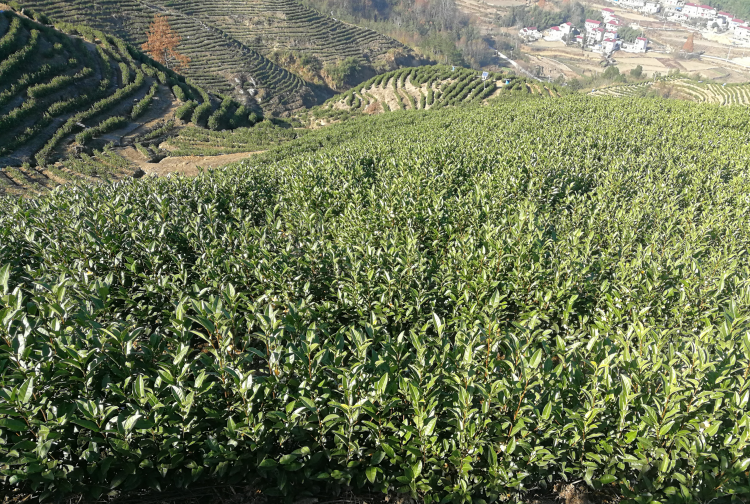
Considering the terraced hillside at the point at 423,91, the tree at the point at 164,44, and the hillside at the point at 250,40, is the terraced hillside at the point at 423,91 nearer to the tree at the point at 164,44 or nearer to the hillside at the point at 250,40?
the hillside at the point at 250,40

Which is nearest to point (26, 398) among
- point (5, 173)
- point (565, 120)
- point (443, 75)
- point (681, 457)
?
point (681, 457)

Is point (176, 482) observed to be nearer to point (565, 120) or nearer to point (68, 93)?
point (565, 120)

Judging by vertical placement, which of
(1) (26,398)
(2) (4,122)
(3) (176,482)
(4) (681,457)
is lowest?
(2) (4,122)

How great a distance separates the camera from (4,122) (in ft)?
86.4

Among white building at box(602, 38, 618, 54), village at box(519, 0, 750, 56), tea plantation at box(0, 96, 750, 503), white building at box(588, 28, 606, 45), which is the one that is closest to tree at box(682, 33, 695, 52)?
village at box(519, 0, 750, 56)

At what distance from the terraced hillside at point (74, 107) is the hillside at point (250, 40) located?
937 inches

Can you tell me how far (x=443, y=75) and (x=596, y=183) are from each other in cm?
5897

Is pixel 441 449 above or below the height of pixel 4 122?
above

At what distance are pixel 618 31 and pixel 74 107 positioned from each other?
219448mm

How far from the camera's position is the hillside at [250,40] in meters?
61.2

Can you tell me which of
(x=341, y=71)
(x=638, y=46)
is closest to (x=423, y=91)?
(x=341, y=71)

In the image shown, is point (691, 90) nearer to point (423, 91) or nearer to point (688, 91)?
point (688, 91)

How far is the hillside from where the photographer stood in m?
61.2

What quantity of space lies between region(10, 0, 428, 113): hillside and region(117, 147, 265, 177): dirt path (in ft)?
126
